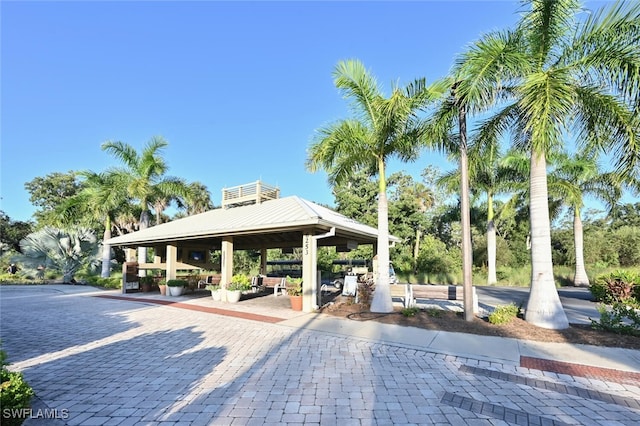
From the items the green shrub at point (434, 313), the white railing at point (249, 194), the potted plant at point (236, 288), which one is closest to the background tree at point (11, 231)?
the white railing at point (249, 194)

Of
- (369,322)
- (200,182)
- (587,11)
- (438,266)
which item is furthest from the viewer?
(200,182)

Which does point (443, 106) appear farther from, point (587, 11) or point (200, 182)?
A: point (200, 182)

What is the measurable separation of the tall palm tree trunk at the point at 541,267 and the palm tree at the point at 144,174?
58.9ft

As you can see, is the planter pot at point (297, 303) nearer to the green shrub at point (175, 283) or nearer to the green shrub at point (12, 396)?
the green shrub at point (175, 283)

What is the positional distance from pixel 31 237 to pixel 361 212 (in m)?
23.5

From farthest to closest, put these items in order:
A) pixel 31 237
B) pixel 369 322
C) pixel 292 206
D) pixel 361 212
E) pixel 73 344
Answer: pixel 361 212 → pixel 31 237 → pixel 292 206 → pixel 369 322 → pixel 73 344

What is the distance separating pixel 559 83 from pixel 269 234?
10.5 m

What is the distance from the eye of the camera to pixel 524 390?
4.11 meters

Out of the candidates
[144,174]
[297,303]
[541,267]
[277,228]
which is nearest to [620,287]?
[541,267]

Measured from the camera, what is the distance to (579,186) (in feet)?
59.6

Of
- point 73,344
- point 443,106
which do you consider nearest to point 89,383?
point 73,344

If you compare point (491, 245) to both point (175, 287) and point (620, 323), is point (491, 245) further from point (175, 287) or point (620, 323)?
point (175, 287)

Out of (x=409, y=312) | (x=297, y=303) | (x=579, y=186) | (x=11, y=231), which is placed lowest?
(x=297, y=303)

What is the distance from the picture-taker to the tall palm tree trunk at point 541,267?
6953 millimetres
